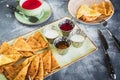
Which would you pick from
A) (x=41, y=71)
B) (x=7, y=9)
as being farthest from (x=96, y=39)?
(x=7, y=9)

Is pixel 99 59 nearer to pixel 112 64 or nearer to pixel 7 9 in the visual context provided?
pixel 112 64

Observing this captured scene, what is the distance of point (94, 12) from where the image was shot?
1.00 meters

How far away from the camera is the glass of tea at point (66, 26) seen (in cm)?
92

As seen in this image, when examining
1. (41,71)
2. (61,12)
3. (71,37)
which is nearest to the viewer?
(41,71)

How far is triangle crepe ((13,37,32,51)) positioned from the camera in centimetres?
87

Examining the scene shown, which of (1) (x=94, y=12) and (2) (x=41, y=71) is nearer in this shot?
(2) (x=41, y=71)

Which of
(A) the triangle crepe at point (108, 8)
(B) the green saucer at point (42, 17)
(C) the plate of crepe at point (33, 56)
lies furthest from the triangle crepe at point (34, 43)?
(A) the triangle crepe at point (108, 8)

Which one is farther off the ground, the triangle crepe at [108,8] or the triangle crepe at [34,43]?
the triangle crepe at [108,8]

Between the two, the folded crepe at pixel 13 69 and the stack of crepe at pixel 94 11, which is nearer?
the folded crepe at pixel 13 69

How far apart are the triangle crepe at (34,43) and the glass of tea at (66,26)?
0.11 meters

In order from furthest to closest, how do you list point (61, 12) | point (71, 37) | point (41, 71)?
point (61, 12) < point (71, 37) < point (41, 71)

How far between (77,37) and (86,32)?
0.07 metres

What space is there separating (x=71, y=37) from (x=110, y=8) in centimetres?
23

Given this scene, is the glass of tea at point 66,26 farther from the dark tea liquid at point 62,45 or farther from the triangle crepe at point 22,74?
the triangle crepe at point 22,74
